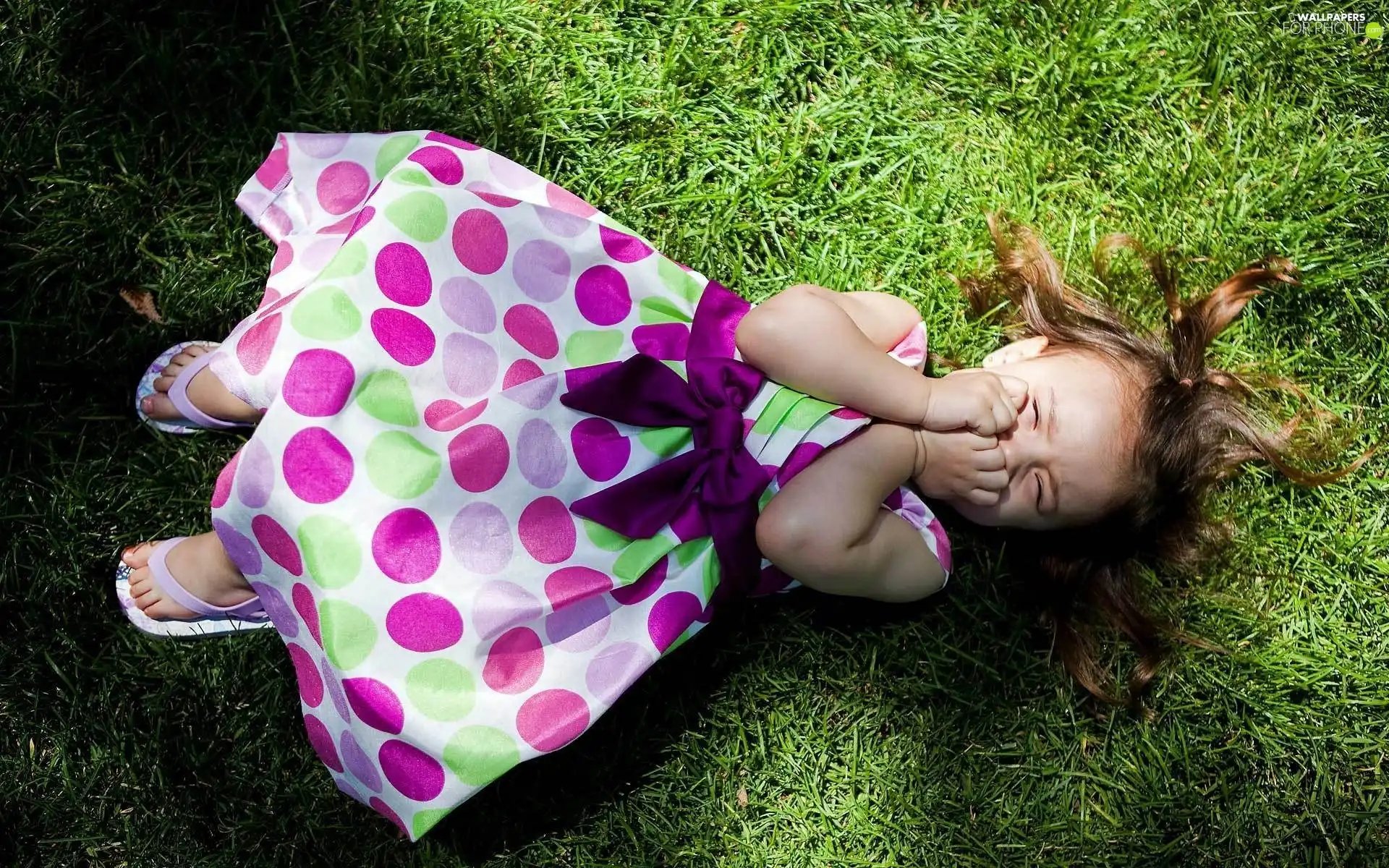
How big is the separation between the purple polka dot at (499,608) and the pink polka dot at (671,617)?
0.29 m

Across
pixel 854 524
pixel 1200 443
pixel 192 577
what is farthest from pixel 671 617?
pixel 1200 443

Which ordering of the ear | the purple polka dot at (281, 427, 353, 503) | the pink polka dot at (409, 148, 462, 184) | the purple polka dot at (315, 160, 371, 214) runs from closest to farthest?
the purple polka dot at (281, 427, 353, 503), the pink polka dot at (409, 148, 462, 184), the purple polka dot at (315, 160, 371, 214), the ear

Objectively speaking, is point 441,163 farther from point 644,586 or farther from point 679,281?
point 644,586

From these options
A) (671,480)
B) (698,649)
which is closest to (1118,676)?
(698,649)

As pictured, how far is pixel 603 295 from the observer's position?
226 centimetres

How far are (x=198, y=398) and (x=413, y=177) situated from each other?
73cm

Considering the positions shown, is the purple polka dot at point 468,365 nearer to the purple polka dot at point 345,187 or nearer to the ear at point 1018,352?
the purple polka dot at point 345,187

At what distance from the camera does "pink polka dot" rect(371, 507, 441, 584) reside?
194 cm

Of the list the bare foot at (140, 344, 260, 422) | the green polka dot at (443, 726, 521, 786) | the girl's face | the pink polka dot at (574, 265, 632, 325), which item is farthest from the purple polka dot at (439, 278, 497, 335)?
the girl's face

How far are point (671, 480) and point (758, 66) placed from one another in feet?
4.01

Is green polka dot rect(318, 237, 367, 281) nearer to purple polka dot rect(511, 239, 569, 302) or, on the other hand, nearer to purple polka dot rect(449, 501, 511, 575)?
purple polka dot rect(511, 239, 569, 302)

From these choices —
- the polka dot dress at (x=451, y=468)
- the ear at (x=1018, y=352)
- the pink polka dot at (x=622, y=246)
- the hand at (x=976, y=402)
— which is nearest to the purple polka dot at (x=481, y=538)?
the polka dot dress at (x=451, y=468)

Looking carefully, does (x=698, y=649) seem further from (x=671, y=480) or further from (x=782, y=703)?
(x=671, y=480)

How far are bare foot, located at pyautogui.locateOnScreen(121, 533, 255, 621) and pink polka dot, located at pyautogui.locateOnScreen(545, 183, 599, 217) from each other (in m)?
1.11
